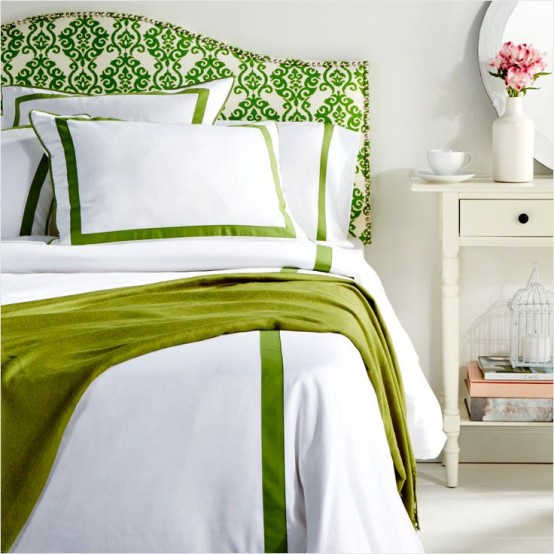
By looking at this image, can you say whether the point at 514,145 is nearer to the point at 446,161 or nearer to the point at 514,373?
the point at 446,161

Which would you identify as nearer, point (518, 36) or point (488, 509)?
point (488, 509)

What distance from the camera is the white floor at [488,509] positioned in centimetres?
243

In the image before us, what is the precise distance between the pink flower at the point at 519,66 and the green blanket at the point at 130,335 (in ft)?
3.62

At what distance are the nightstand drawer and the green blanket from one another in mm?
766

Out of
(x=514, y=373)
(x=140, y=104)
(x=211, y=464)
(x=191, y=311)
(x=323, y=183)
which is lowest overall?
(x=514, y=373)

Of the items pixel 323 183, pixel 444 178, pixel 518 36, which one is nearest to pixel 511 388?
Result: pixel 444 178

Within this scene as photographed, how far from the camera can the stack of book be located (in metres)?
2.83

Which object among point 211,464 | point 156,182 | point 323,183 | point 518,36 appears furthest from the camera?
point 518,36

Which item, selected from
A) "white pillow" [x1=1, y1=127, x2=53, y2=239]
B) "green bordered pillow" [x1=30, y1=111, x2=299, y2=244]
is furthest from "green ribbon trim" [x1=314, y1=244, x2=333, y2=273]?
"white pillow" [x1=1, y1=127, x2=53, y2=239]

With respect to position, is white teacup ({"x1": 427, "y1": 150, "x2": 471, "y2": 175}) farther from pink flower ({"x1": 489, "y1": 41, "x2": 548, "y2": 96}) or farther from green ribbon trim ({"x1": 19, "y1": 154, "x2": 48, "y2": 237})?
green ribbon trim ({"x1": 19, "y1": 154, "x2": 48, "y2": 237})

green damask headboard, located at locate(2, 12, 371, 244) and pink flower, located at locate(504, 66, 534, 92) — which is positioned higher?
green damask headboard, located at locate(2, 12, 371, 244)

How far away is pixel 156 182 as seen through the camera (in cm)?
241

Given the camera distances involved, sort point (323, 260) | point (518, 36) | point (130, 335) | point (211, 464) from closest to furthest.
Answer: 1. point (211, 464)
2. point (130, 335)
3. point (323, 260)
4. point (518, 36)

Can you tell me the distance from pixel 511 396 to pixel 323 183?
91 centimetres
